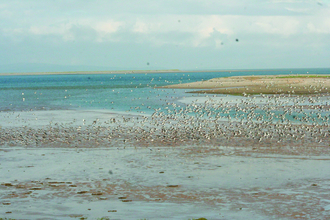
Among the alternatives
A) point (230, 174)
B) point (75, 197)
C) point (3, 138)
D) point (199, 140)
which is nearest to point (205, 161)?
point (230, 174)

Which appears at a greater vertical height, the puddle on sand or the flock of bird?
the flock of bird

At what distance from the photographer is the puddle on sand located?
12750mm

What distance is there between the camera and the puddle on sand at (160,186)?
12750 mm

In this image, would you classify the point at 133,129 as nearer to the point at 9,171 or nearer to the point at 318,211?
the point at 9,171

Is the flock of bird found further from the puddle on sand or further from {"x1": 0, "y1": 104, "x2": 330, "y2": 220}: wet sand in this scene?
the puddle on sand

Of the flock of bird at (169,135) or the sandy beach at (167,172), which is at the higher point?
the flock of bird at (169,135)

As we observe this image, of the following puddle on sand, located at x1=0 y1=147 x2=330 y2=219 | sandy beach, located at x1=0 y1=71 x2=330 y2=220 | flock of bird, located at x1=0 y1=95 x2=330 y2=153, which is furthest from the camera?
flock of bird, located at x1=0 y1=95 x2=330 y2=153

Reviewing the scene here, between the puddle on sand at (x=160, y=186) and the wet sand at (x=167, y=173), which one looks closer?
the puddle on sand at (x=160, y=186)

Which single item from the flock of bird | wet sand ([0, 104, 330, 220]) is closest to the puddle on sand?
wet sand ([0, 104, 330, 220])

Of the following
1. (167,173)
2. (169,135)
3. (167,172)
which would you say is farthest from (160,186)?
(169,135)

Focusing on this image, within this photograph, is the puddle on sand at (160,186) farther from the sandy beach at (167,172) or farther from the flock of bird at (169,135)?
the flock of bird at (169,135)

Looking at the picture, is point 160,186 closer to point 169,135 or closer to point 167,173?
point 167,173

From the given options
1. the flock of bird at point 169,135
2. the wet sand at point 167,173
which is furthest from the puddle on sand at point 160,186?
the flock of bird at point 169,135

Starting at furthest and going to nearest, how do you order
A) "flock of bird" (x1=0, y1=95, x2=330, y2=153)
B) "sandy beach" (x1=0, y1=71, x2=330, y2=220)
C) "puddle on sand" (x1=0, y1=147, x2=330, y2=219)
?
"flock of bird" (x1=0, y1=95, x2=330, y2=153) < "sandy beach" (x1=0, y1=71, x2=330, y2=220) < "puddle on sand" (x1=0, y1=147, x2=330, y2=219)
